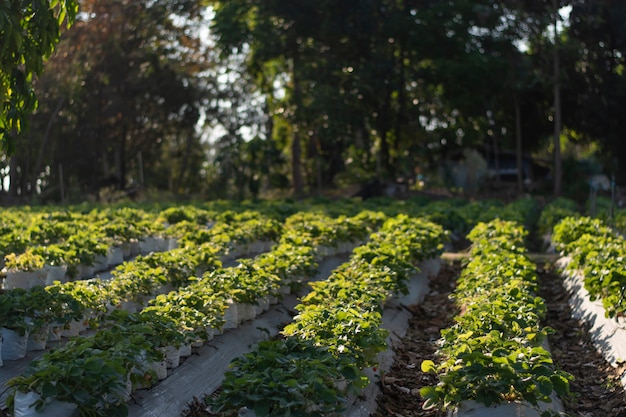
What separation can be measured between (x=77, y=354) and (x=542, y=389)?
280 centimetres

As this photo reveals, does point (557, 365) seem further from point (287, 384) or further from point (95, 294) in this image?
point (95, 294)

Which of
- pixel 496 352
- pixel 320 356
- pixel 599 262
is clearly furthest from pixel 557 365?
pixel 320 356

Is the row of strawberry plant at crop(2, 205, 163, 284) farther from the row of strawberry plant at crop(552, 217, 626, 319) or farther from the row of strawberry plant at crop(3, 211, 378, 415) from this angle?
the row of strawberry plant at crop(552, 217, 626, 319)

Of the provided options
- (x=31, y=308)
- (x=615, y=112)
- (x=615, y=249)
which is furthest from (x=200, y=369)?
(x=615, y=112)

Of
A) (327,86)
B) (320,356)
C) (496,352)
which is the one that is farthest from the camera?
(327,86)

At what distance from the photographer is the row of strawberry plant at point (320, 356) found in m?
5.04

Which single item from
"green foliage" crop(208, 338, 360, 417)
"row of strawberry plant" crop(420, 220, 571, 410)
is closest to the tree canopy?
"row of strawberry plant" crop(420, 220, 571, 410)

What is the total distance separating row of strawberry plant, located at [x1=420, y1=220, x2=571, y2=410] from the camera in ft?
17.1

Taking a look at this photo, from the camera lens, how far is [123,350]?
554 cm

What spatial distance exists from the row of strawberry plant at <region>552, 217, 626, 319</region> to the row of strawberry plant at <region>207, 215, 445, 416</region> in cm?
197

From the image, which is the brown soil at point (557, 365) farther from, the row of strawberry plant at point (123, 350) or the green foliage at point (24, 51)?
the green foliage at point (24, 51)

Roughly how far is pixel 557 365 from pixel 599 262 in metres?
1.82

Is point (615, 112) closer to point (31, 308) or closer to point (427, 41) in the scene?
point (427, 41)

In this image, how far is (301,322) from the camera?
6496 millimetres
